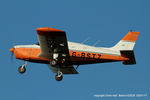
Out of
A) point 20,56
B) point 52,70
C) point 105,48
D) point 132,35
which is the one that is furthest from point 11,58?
point 132,35

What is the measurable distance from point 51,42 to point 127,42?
17.3 feet

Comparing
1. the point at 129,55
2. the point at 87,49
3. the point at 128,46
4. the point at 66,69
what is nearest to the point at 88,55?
the point at 87,49

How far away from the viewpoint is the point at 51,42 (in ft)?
67.2

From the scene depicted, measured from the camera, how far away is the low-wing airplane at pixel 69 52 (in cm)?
2086

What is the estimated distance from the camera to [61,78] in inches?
900

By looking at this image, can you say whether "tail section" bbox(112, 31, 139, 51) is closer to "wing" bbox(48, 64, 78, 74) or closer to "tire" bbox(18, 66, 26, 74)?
"wing" bbox(48, 64, 78, 74)

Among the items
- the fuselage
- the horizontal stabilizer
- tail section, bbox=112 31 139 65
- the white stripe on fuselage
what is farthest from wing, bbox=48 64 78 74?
the horizontal stabilizer

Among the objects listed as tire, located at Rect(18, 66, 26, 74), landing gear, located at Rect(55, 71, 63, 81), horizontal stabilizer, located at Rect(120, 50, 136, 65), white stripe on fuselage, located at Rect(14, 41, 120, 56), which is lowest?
landing gear, located at Rect(55, 71, 63, 81)

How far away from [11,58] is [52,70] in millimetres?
3268

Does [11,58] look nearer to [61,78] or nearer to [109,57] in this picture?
[61,78]

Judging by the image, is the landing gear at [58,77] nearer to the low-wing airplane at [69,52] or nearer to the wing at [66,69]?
the low-wing airplane at [69,52]

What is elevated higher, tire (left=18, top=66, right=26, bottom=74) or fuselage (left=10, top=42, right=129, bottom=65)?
fuselage (left=10, top=42, right=129, bottom=65)

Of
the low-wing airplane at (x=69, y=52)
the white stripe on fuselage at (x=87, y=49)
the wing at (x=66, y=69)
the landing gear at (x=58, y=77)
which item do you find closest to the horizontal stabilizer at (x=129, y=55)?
the low-wing airplane at (x=69, y=52)

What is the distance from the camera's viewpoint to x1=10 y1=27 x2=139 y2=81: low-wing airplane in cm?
2086
